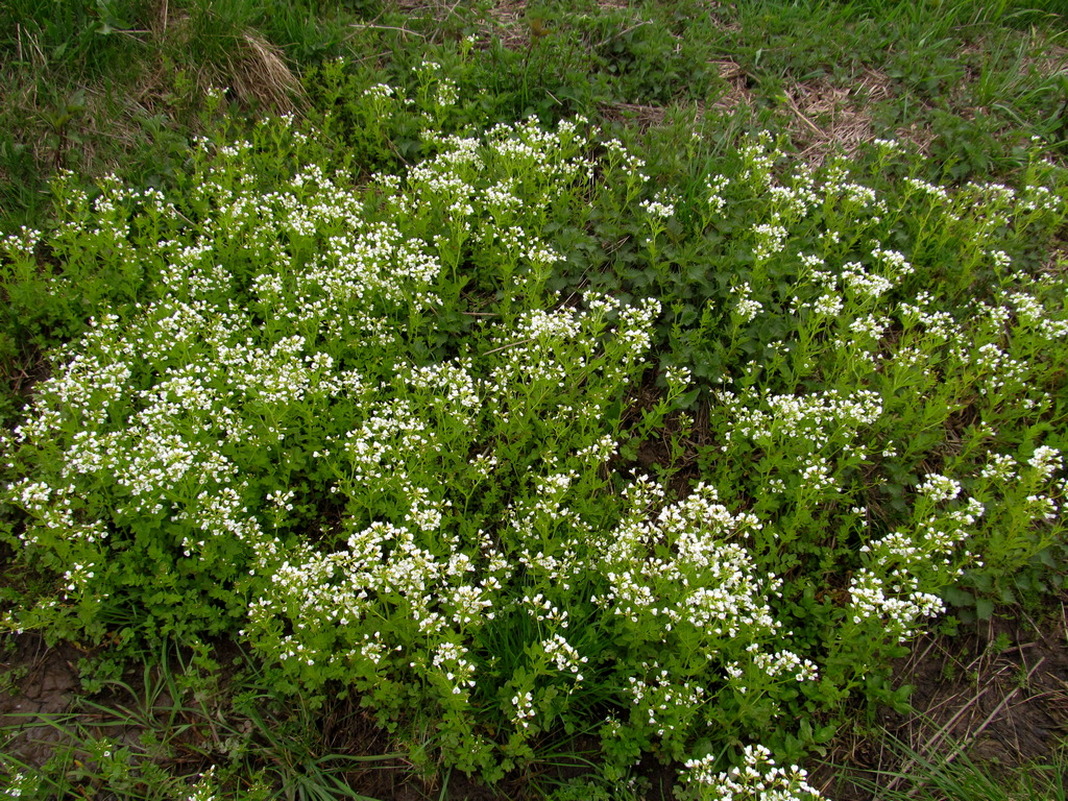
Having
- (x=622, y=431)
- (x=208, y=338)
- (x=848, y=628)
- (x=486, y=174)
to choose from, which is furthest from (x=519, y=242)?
(x=848, y=628)

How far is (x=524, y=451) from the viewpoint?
4.18m

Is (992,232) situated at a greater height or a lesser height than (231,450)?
greater

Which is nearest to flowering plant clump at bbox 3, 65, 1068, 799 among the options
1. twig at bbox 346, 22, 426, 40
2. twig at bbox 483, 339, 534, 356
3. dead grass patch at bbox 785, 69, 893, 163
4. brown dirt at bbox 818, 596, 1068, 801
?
twig at bbox 483, 339, 534, 356

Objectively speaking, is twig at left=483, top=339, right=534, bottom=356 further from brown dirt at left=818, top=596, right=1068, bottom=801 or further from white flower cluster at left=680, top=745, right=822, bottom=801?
brown dirt at left=818, top=596, right=1068, bottom=801

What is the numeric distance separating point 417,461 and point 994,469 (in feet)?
10.1

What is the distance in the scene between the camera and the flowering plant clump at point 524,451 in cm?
328

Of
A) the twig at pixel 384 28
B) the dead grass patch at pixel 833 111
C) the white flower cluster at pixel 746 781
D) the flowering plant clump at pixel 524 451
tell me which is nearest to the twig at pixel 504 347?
the flowering plant clump at pixel 524 451

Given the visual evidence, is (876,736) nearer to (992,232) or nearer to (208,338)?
(992,232)

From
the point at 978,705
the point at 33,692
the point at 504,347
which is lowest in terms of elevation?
the point at 33,692

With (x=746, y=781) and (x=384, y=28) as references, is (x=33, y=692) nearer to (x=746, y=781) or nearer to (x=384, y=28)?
(x=746, y=781)

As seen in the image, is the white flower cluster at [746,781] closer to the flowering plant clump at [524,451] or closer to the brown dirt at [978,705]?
the flowering plant clump at [524,451]

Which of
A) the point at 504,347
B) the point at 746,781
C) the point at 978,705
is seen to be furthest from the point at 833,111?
the point at 746,781

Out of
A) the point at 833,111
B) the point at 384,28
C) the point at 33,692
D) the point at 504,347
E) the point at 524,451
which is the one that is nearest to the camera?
the point at 33,692

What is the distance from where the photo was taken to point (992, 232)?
5.14 m
